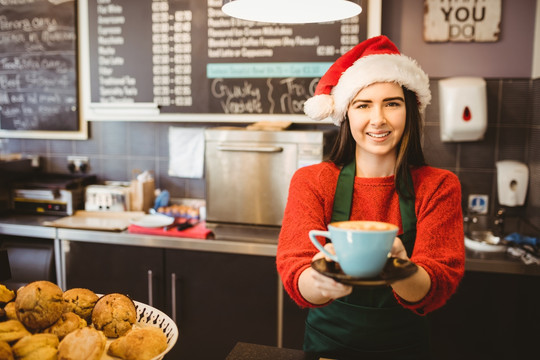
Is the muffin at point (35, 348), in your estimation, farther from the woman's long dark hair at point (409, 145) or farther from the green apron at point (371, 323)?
the woman's long dark hair at point (409, 145)

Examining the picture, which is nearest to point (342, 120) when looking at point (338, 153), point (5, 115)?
point (338, 153)

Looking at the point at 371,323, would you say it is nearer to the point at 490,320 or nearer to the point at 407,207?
the point at 407,207

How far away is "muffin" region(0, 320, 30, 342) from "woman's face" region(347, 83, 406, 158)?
3.21 ft

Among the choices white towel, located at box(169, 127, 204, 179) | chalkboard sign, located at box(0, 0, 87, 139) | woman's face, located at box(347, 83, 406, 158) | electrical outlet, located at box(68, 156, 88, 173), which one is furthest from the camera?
electrical outlet, located at box(68, 156, 88, 173)

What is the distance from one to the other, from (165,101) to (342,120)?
182 cm

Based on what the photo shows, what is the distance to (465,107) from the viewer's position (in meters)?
2.60

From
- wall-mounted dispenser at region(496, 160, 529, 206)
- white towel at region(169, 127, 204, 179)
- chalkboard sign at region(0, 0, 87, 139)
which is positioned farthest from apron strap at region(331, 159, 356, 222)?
chalkboard sign at region(0, 0, 87, 139)

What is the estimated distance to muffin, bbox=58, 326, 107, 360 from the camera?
849mm

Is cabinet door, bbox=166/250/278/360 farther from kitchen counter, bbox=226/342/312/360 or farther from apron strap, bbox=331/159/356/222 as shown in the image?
kitchen counter, bbox=226/342/312/360

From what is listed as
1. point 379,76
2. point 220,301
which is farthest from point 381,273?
point 220,301

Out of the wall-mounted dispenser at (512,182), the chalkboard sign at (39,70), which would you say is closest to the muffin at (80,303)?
the wall-mounted dispenser at (512,182)

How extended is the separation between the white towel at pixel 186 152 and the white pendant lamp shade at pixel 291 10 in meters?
1.84

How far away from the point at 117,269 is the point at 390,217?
1.79m

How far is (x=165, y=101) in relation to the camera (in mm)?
3100
